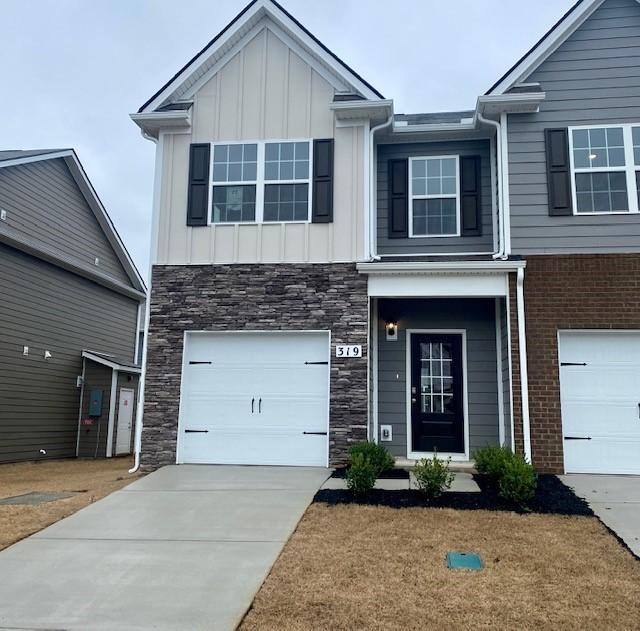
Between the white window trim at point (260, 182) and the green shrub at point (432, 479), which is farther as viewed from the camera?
the white window trim at point (260, 182)

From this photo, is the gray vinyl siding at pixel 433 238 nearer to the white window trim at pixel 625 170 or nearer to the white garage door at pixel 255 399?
the white window trim at pixel 625 170

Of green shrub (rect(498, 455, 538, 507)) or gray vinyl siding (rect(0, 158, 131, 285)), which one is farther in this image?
gray vinyl siding (rect(0, 158, 131, 285))

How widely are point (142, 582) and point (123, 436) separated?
11637 millimetres

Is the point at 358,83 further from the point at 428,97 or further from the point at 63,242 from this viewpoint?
the point at 428,97

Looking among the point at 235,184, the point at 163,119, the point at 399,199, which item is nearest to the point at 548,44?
the point at 399,199

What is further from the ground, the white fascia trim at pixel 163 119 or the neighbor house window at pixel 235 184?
the white fascia trim at pixel 163 119

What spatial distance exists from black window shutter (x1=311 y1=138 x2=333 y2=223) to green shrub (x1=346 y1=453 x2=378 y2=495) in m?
4.12

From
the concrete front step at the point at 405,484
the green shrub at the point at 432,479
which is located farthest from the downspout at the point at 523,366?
the green shrub at the point at 432,479

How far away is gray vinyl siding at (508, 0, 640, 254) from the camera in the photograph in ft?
30.3

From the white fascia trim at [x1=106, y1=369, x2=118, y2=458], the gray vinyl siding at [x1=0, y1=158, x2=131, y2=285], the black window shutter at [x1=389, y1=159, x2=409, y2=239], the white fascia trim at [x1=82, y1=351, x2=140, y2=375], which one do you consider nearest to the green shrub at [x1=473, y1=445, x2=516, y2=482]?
the black window shutter at [x1=389, y1=159, x2=409, y2=239]

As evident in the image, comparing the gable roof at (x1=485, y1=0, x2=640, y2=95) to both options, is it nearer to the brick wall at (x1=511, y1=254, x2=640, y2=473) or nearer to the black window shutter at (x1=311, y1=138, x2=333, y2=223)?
the black window shutter at (x1=311, y1=138, x2=333, y2=223)

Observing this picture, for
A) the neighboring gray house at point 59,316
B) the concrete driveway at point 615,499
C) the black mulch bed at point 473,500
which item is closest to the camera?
the concrete driveway at point 615,499

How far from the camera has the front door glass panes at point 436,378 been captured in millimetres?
10234

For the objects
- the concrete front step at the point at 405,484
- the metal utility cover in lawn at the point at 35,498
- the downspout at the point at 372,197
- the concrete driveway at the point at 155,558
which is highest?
the downspout at the point at 372,197
